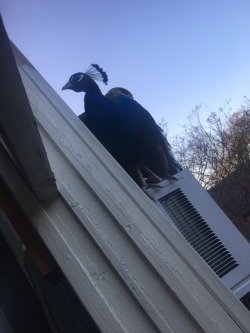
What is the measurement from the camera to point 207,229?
68.1 inches

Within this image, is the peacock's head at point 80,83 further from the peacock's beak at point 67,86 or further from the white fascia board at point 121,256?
the white fascia board at point 121,256

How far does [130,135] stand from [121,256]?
1.83 metres

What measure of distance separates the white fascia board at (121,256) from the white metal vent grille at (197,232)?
729mm

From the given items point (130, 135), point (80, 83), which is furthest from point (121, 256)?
point (80, 83)

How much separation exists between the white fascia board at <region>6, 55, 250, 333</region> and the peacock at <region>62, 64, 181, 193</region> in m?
1.38

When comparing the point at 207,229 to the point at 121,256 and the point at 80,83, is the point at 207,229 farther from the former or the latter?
the point at 80,83

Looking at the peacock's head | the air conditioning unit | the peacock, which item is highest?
the peacock's head

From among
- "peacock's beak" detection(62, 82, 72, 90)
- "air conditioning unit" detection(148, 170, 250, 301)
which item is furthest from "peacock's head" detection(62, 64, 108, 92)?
"air conditioning unit" detection(148, 170, 250, 301)

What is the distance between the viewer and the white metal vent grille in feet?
5.28

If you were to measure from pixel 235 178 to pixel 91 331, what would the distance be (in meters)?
9.07

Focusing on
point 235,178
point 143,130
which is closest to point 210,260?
point 143,130

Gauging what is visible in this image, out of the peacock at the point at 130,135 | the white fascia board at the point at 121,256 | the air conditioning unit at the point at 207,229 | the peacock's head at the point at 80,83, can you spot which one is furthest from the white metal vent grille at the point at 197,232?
the peacock's head at the point at 80,83

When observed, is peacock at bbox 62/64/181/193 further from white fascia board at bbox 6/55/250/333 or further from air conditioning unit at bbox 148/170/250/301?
white fascia board at bbox 6/55/250/333

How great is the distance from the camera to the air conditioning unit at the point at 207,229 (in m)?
1.57
